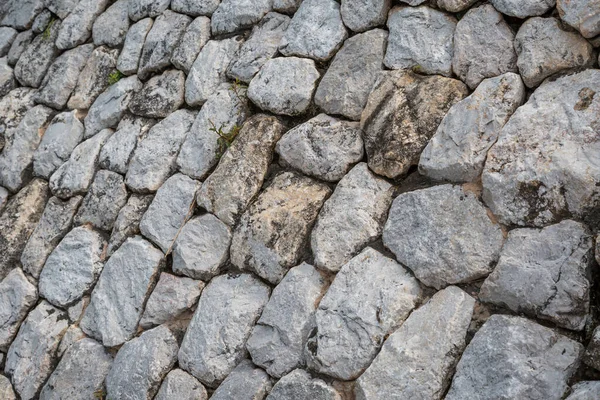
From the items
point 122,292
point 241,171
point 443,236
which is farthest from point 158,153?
point 443,236

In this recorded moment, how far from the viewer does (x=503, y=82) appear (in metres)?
2.28

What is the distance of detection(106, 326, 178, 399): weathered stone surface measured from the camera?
8.87 feet

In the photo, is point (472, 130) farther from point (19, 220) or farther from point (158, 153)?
point (19, 220)

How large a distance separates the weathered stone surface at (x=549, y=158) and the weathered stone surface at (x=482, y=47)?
21cm

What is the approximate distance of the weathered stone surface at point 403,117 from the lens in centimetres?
241

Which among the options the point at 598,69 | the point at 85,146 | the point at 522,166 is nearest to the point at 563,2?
the point at 598,69

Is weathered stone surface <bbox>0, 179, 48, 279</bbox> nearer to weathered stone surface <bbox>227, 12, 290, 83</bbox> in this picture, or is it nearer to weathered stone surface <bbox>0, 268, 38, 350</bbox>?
weathered stone surface <bbox>0, 268, 38, 350</bbox>

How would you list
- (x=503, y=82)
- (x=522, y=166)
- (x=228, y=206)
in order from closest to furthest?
1. (x=522, y=166)
2. (x=503, y=82)
3. (x=228, y=206)

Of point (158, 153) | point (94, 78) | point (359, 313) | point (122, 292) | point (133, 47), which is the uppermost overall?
point (133, 47)

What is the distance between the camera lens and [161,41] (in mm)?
3488

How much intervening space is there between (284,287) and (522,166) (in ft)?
3.16

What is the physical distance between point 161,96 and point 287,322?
147 cm

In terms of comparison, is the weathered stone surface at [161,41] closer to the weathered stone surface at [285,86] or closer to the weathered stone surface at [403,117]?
the weathered stone surface at [285,86]

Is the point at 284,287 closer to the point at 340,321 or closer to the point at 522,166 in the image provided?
the point at 340,321
